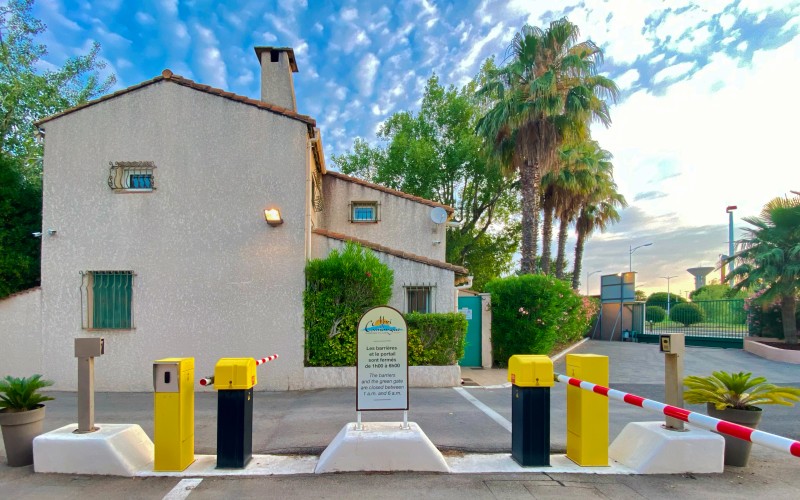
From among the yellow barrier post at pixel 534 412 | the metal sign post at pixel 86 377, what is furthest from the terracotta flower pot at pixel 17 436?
the yellow barrier post at pixel 534 412

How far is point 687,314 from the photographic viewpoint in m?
18.4

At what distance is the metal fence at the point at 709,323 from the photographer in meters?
16.2

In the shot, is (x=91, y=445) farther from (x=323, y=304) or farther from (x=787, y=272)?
(x=787, y=272)

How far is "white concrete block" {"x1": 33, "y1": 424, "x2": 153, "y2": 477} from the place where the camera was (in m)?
4.41

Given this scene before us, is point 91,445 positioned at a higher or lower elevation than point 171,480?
higher

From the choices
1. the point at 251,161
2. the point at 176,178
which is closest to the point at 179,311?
the point at 176,178

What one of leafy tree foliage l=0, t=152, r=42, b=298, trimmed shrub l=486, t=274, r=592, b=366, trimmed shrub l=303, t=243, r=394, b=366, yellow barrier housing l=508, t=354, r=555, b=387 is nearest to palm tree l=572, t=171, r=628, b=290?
trimmed shrub l=486, t=274, r=592, b=366

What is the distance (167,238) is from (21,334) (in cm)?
375

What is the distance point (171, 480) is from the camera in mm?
4270

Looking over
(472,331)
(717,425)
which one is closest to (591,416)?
(717,425)

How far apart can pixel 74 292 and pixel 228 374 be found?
669cm

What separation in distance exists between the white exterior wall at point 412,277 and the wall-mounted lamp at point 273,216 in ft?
3.50

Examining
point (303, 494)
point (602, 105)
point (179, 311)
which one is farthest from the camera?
point (602, 105)

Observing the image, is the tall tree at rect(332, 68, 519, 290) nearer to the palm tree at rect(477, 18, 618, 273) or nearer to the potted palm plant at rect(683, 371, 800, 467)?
the palm tree at rect(477, 18, 618, 273)
